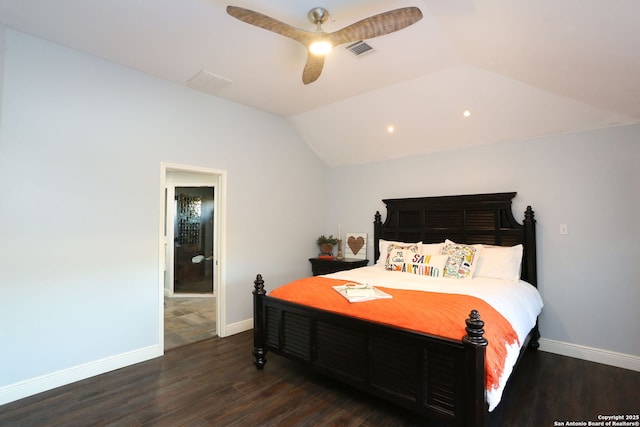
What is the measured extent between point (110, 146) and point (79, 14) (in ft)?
3.62

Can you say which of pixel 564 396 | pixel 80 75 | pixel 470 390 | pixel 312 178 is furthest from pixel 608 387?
pixel 80 75

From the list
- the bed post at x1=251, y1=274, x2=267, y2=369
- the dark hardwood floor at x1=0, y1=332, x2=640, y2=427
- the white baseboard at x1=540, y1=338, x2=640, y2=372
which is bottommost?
the dark hardwood floor at x1=0, y1=332, x2=640, y2=427

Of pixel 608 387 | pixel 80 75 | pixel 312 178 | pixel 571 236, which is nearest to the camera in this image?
pixel 608 387

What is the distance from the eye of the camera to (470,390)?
1.84 meters

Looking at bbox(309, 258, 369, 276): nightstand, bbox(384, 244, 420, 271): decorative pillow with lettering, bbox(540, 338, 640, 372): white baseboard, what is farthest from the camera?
bbox(309, 258, 369, 276): nightstand

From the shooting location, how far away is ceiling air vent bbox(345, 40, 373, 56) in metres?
2.68

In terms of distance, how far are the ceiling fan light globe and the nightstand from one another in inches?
120

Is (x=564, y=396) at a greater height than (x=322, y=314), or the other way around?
(x=322, y=314)

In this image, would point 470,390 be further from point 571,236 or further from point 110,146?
point 110,146

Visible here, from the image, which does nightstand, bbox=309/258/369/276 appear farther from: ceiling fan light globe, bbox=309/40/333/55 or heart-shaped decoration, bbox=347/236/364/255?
ceiling fan light globe, bbox=309/40/333/55

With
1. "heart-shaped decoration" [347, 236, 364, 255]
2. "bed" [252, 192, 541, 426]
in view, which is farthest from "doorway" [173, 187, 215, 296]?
"bed" [252, 192, 541, 426]

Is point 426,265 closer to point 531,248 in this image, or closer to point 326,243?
point 531,248

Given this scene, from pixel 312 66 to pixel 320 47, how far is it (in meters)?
0.31

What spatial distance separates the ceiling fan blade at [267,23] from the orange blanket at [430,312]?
1.95m
